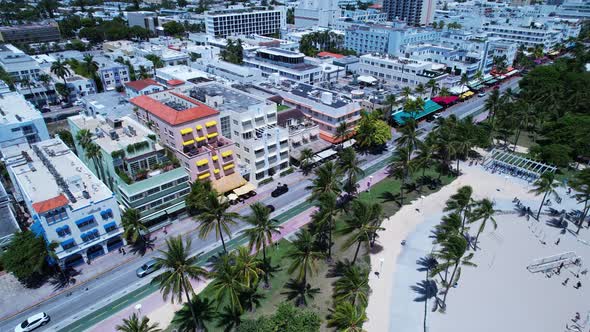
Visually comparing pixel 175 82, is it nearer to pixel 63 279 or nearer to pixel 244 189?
pixel 244 189

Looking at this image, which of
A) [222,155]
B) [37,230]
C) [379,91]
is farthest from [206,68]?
[37,230]

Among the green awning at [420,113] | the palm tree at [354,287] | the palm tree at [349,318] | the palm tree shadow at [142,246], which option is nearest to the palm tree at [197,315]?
the palm tree shadow at [142,246]

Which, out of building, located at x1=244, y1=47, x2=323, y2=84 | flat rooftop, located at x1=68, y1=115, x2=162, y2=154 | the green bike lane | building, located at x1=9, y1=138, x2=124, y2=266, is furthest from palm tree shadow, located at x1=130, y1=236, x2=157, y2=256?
building, located at x1=244, y1=47, x2=323, y2=84

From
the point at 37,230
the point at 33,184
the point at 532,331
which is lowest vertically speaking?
the point at 532,331

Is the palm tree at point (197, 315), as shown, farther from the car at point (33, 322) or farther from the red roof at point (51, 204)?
the red roof at point (51, 204)

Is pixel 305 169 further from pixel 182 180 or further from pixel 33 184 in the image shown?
pixel 33 184

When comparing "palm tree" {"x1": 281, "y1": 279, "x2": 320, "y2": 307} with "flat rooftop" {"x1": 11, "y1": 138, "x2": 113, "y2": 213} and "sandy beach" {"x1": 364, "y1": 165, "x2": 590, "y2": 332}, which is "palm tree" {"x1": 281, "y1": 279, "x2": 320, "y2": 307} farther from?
"flat rooftop" {"x1": 11, "y1": 138, "x2": 113, "y2": 213}

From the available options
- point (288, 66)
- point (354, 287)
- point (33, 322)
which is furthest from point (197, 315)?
point (288, 66)
